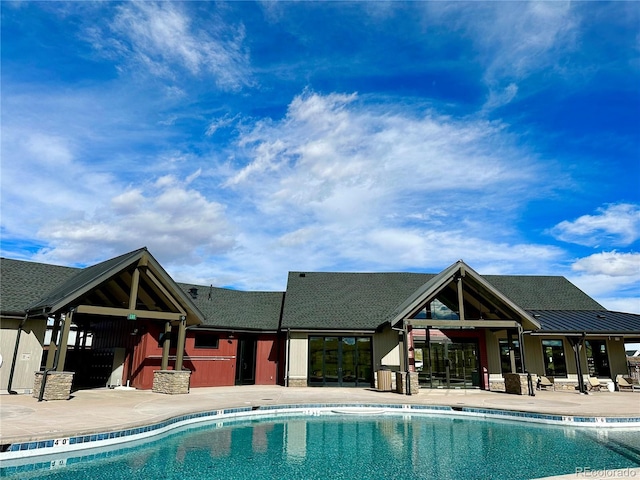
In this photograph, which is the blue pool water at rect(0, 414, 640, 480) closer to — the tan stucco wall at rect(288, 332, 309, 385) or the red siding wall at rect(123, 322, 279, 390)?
the red siding wall at rect(123, 322, 279, 390)

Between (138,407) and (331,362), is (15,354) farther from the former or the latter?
(331,362)

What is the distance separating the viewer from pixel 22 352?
16.6 metres

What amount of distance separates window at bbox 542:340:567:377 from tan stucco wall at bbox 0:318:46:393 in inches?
988

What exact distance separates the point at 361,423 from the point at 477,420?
3.99 m

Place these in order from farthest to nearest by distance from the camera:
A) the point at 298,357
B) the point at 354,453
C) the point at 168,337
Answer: the point at 298,357
the point at 168,337
the point at 354,453

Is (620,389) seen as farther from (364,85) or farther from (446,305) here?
(364,85)

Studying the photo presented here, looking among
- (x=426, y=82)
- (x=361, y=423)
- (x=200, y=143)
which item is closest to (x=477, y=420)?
(x=361, y=423)

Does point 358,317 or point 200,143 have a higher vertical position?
point 200,143

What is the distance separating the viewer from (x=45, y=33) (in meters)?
13.0

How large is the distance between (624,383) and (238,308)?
21750 mm

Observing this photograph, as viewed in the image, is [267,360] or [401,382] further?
[267,360]

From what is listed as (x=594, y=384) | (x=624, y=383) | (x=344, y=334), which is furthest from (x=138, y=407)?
(x=624, y=383)

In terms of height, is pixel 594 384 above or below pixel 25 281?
below

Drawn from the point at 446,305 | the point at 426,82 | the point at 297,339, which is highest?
the point at 426,82
